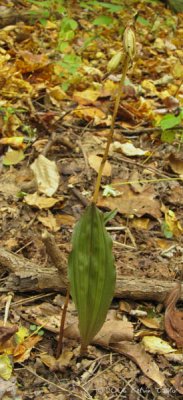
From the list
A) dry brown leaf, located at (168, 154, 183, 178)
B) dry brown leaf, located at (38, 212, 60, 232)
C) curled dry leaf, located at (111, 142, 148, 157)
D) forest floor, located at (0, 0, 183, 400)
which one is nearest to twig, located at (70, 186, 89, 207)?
forest floor, located at (0, 0, 183, 400)

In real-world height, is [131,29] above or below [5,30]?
above

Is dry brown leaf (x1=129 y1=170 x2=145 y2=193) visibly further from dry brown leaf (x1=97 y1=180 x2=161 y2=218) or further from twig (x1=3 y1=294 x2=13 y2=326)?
twig (x1=3 y1=294 x2=13 y2=326)

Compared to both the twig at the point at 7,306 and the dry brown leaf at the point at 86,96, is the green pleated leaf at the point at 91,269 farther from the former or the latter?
the dry brown leaf at the point at 86,96

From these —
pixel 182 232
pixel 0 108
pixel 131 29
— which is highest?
pixel 131 29

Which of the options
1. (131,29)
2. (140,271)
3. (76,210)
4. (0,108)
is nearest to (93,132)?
(0,108)

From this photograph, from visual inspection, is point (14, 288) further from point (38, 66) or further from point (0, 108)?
point (38, 66)

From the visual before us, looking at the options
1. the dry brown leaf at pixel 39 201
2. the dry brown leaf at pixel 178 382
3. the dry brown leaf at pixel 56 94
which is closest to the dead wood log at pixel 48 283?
the dry brown leaf at pixel 178 382

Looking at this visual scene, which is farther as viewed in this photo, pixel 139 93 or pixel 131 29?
pixel 139 93
